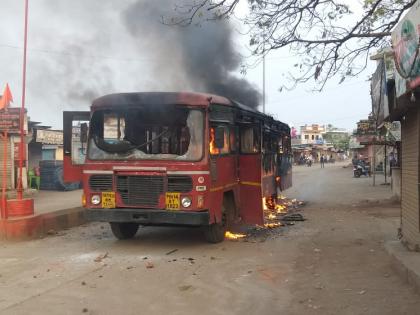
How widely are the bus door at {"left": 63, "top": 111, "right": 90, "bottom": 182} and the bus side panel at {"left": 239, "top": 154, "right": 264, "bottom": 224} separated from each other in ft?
10.4

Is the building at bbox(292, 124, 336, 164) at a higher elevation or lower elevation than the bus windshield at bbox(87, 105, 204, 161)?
higher

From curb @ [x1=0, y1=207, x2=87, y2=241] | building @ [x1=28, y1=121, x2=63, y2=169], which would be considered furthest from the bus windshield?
building @ [x1=28, y1=121, x2=63, y2=169]

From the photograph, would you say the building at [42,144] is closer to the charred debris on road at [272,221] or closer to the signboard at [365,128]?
the charred debris on road at [272,221]

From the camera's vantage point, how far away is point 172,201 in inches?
343

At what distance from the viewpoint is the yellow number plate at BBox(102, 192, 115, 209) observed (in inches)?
355

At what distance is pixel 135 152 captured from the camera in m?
8.96

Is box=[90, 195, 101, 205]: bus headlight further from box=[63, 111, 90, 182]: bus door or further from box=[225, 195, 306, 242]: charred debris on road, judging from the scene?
box=[225, 195, 306, 242]: charred debris on road

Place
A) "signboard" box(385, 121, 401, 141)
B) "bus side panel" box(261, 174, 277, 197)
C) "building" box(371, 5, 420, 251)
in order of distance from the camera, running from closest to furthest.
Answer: "building" box(371, 5, 420, 251)
"bus side panel" box(261, 174, 277, 197)
"signboard" box(385, 121, 401, 141)

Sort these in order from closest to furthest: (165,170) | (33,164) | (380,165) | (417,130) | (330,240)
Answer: (417,130)
(165,170)
(330,240)
(33,164)
(380,165)

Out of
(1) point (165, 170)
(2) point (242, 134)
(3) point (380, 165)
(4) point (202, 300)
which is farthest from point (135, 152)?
(3) point (380, 165)

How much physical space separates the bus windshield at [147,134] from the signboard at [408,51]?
130 inches

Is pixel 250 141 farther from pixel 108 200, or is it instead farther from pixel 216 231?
pixel 108 200

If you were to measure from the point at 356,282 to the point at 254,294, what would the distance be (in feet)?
4.65

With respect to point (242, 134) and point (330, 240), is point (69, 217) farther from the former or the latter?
point (330, 240)
